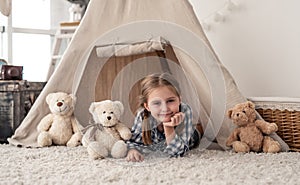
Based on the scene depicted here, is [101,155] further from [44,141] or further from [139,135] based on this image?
[44,141]

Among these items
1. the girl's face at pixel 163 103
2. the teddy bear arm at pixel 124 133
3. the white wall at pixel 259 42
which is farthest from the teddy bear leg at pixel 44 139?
the white wall at pixel 259 42

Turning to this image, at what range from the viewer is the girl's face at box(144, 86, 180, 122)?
137cm

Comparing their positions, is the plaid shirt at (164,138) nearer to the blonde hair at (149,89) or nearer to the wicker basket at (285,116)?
the blonde hair at (149,89)

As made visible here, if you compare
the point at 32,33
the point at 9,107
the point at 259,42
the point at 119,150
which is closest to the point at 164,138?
the point at 119,150

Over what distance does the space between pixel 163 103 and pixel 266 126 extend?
1.57 ft

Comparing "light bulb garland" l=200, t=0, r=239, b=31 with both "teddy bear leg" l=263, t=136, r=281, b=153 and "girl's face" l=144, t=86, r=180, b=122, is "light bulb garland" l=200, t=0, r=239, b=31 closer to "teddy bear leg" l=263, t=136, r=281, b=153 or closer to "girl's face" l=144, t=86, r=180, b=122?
"teddy bear leg" l=263, t=136, r=281, b=153

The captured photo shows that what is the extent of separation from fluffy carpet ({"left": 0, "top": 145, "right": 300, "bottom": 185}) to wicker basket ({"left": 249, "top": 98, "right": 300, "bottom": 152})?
164mm

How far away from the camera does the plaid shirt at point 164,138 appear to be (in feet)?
4.58

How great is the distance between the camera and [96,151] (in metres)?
1.39

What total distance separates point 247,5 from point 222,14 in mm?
160

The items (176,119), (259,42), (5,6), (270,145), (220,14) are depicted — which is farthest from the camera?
(220,14)

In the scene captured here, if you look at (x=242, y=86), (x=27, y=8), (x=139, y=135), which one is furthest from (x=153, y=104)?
(x=27, y=8)

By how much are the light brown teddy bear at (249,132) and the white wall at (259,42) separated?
0.58m

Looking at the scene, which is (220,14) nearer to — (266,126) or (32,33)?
(266,126)
